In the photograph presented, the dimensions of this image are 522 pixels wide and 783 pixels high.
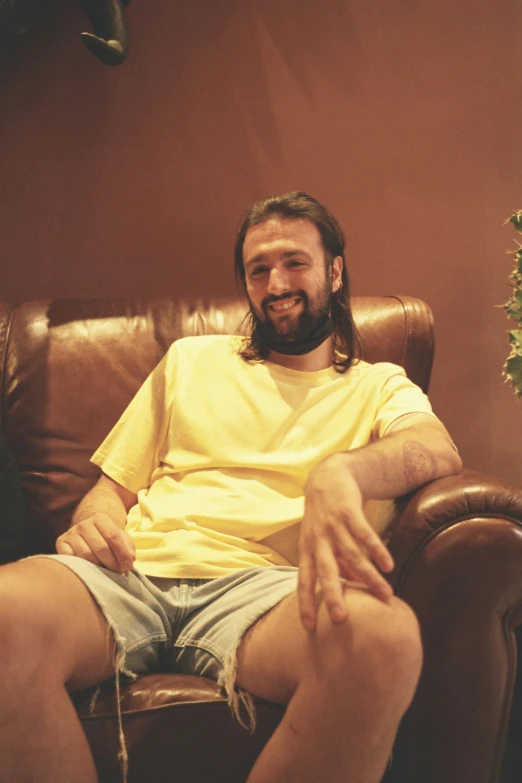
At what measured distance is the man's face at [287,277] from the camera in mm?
1456

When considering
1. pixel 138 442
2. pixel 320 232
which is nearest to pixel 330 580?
pixel 138 442

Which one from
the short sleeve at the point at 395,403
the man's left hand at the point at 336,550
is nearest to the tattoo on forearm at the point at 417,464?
the short sleeve at the point at 395,403

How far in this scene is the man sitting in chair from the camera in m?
0.81

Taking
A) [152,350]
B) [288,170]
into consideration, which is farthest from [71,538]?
[288,170]

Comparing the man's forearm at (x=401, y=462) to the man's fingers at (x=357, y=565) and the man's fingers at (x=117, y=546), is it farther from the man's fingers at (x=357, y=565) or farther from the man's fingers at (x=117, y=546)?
the man's fingers at (x=117, y=546)

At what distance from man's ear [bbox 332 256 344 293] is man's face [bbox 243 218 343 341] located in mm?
83

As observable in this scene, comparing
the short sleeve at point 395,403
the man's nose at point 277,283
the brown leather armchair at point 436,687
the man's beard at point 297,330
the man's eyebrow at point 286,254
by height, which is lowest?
the brown leather armchair at point 436,687

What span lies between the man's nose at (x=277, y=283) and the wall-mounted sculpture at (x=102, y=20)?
35.0 inches

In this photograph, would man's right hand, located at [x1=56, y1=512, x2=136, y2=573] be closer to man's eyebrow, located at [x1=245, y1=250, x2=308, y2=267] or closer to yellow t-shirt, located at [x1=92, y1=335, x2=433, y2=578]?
yellow t-shirt, located at [x1=92, y1=335, x2=433, y2=578]

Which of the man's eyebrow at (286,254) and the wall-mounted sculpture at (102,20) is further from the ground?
the wall-mounted sculpture at (102,20)

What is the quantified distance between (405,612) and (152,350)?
111cm

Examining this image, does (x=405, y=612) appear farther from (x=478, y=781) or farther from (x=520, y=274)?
(x=520, y=274)

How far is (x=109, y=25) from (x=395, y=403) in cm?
141

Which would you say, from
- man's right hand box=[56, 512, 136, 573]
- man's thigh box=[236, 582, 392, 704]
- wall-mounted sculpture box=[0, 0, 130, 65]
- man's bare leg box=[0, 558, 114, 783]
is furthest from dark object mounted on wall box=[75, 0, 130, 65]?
man's thigh box=[236, 582, 392, 704]
